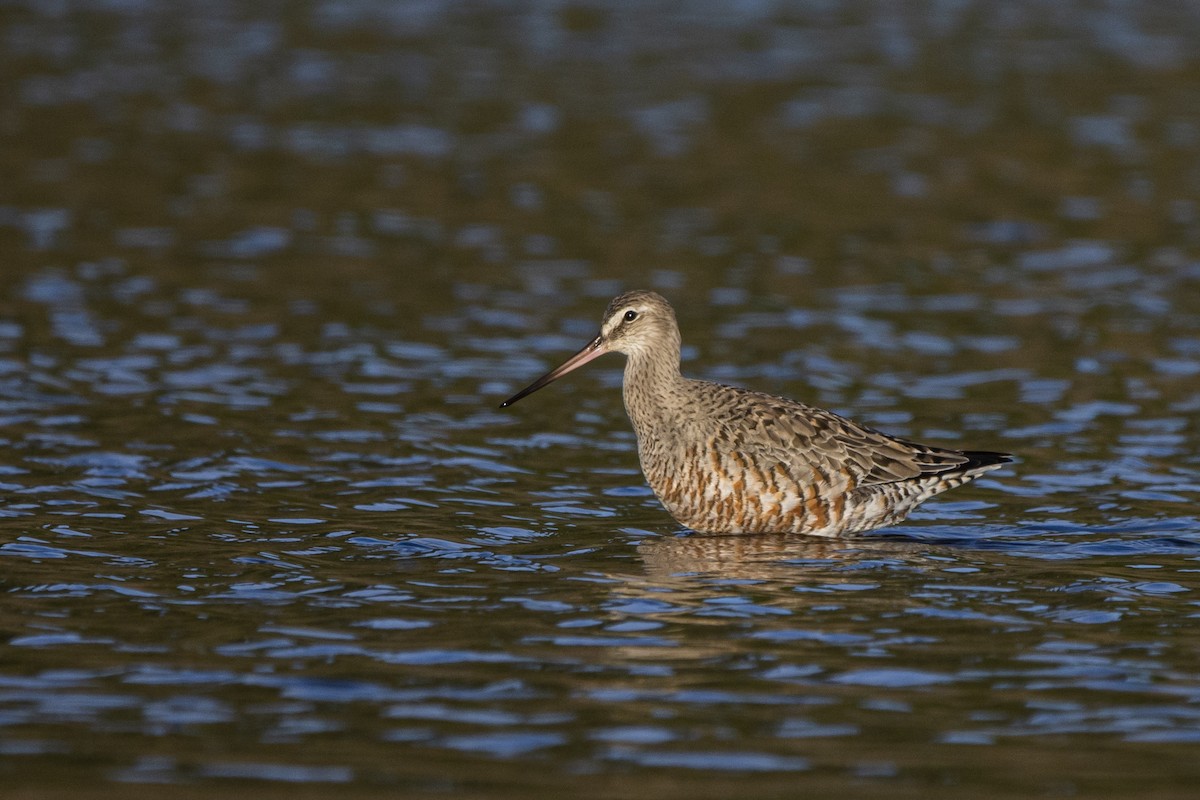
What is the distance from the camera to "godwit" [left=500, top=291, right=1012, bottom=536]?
10.8m

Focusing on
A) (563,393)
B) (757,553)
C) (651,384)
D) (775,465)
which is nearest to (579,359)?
(651,384)

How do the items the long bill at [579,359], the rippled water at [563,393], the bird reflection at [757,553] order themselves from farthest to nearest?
the long bill at [579,359] < the bird reflection at [757,553] < the rippled water at [563,393]

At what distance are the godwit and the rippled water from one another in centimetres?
25

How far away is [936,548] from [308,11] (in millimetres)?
22772

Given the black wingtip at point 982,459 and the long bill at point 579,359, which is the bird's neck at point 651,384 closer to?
the long bill at point 579,359

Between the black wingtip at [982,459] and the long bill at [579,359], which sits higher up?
the long bill at [579,359]

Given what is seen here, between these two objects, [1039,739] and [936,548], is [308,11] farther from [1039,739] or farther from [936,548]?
[1039,739]

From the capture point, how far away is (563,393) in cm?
1479

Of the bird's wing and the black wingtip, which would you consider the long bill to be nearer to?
the bird's wing

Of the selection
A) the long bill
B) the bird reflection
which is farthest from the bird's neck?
the bird reflection

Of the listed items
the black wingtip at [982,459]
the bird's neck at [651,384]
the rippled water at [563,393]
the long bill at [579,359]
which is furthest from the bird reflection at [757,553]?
the long bill at [579,359]

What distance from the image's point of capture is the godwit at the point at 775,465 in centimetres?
1077

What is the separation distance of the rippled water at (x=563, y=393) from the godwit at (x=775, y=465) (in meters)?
0.25

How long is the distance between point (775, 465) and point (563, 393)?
422cm
